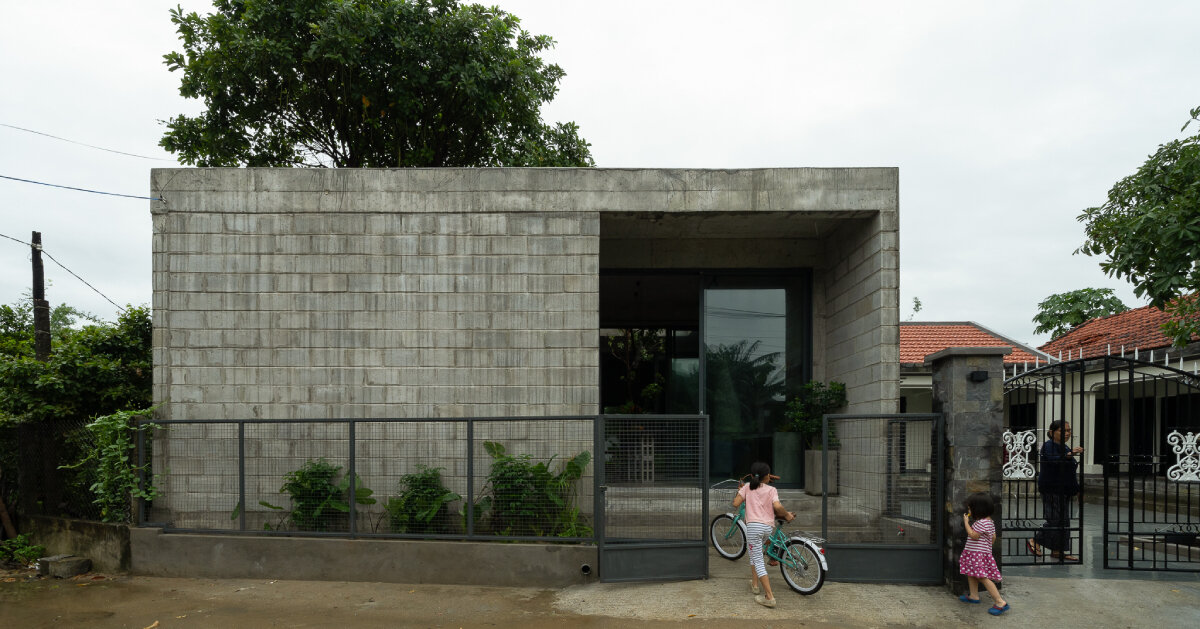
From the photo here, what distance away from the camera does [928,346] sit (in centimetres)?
1825

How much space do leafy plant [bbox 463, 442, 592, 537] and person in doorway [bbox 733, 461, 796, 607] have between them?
1.92 m

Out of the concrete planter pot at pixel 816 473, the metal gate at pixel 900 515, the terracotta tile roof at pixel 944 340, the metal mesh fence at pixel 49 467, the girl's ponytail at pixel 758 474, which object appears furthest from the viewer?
the terracotta tile roof at pixel 944 340

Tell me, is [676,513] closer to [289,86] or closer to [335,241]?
[335,241]

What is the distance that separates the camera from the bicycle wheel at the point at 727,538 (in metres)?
8.48

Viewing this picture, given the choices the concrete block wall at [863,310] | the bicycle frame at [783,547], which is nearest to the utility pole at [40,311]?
the bicycle frame at [783,547]

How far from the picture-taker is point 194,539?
852 centimetres

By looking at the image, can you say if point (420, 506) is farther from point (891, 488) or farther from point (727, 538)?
point (891, 488)

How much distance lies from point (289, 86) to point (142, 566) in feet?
38.7

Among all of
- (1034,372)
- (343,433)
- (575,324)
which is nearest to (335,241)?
(343,433)

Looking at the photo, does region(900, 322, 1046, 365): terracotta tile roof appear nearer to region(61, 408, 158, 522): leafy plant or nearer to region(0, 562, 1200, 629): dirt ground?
region(0, 562, 1200, 629): dirt ground

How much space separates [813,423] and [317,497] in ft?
21.2

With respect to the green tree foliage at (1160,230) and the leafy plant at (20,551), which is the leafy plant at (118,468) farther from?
the green tree foliage at (1160,230)

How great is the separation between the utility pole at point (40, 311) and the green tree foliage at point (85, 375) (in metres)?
0.21

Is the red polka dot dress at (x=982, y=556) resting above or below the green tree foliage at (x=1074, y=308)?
below
